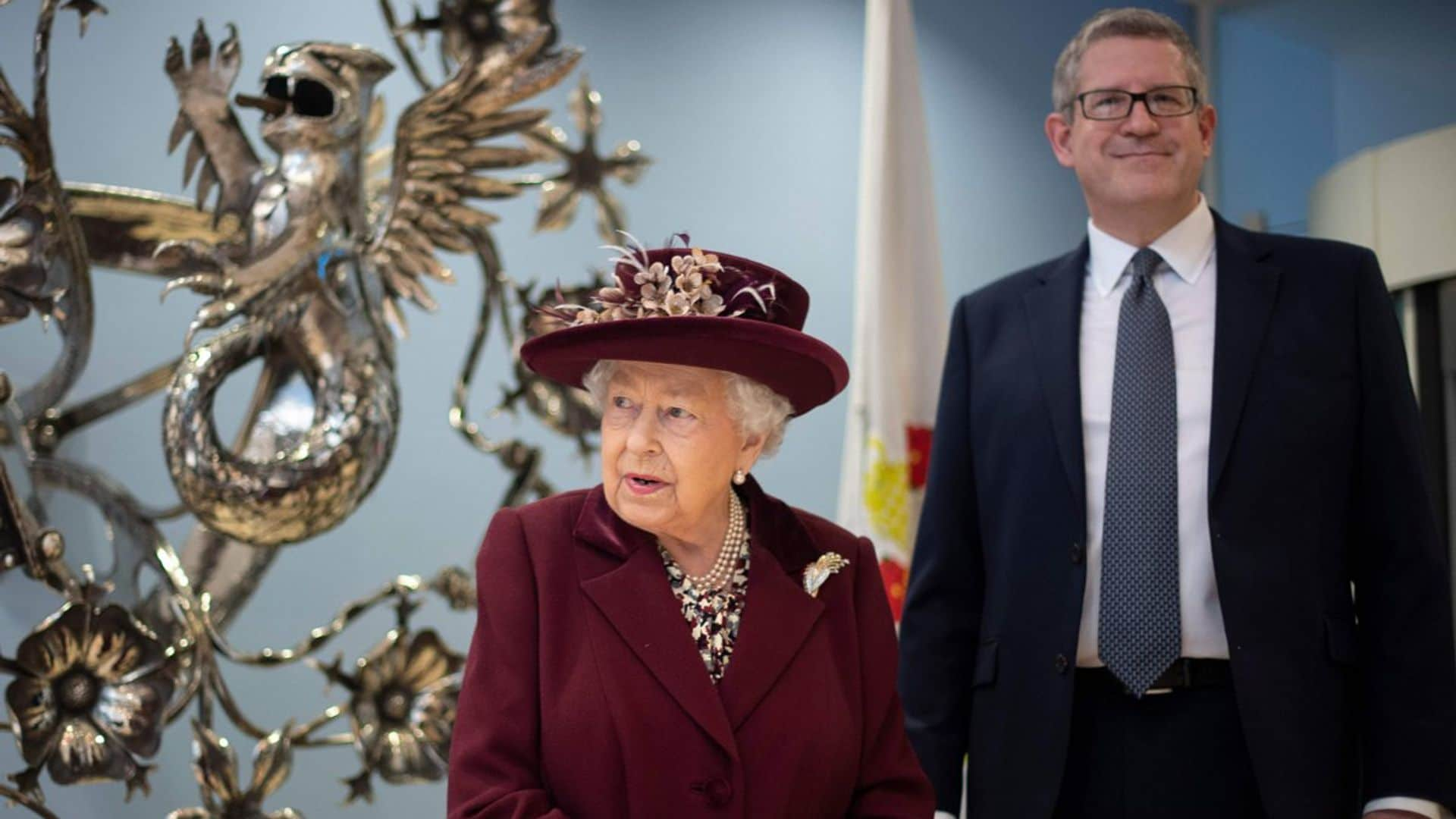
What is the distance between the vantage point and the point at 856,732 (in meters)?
1.80

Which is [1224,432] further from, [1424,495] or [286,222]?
[286,222]

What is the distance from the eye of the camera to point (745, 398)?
1791 mm

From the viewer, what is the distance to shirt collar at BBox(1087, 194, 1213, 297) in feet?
7.89

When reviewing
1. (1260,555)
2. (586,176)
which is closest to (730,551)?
(1260,555)

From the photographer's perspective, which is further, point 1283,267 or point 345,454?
point 345,454

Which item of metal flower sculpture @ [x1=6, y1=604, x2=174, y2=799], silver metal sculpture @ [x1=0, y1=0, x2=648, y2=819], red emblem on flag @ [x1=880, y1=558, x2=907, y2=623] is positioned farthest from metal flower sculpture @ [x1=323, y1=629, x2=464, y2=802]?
red emblem on flag @ [x1=880, y1=558, x2=907, y2=623]

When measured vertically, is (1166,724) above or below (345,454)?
below

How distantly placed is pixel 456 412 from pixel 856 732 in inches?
54.9

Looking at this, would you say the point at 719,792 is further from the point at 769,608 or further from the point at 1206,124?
the point at 1206,124

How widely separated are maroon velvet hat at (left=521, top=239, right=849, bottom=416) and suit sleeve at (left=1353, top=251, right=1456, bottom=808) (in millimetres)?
879

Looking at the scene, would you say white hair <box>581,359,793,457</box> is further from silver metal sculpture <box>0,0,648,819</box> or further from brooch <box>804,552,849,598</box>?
silver metal sculpture <box>0,0,648,819</box>

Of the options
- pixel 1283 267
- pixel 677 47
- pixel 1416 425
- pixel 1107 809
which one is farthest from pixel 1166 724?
pixel 677 47

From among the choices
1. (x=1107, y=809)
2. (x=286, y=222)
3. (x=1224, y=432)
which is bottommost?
(x=1107, y=809)

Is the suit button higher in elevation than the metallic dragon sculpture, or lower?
lower
